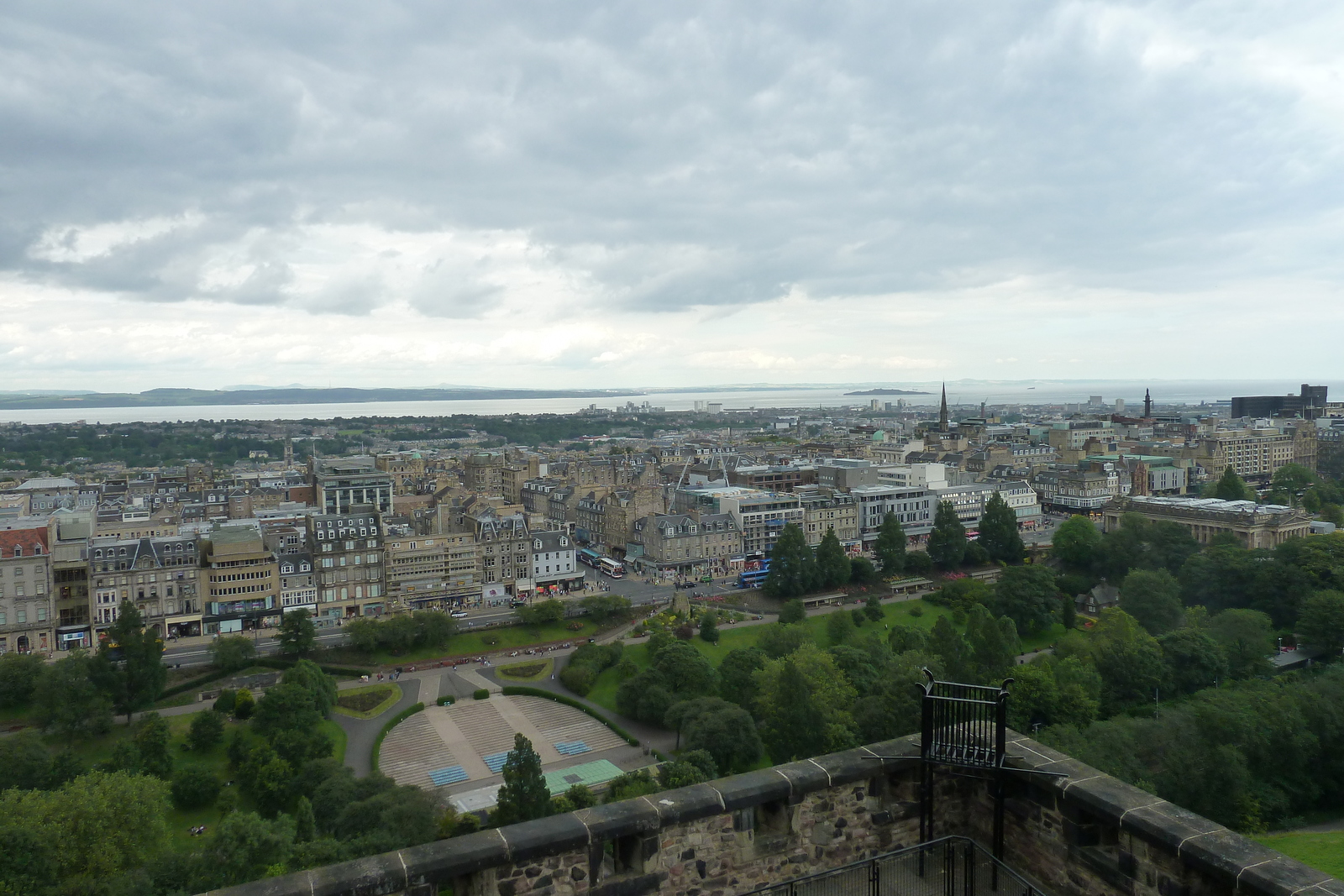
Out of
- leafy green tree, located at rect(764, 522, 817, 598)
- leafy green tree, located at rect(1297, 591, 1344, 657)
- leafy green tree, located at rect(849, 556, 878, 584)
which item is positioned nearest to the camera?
leafy green tree, located at rect(1297, 591, 1344, 657)

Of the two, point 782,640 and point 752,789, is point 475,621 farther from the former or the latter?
point 752,789

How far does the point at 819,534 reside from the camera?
6006 centimetres

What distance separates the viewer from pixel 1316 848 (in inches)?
618

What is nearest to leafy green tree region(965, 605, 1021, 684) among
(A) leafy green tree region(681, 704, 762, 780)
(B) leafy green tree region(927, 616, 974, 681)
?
(B) leafy green tree region(927, 616, 974, 681)

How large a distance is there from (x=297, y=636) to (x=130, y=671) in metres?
6.90

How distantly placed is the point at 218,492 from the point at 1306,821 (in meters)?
69.2

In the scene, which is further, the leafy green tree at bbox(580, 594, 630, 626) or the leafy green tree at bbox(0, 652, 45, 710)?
the leafy green tree at bbox(580, 594, 630, 626)

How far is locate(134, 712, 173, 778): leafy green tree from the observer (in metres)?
26.2

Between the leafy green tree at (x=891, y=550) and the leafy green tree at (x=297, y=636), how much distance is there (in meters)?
31.8

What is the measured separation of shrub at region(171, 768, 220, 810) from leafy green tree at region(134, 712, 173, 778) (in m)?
1.01

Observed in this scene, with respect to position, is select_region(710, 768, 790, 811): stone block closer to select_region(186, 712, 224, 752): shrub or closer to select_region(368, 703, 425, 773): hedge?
select_region(368, 703, 425, 773): hedge

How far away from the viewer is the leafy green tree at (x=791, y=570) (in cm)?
4788

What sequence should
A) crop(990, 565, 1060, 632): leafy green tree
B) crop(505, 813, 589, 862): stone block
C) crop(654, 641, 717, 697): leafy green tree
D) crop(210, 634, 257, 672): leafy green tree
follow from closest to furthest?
crop(505, 813, 589, 862): stone block, crop(654, 641, 717, 697): leafy green tree, crop(210, 634, 257, 672): leafy green tree, crop(990, 565, 1060, 632): leafy green tree

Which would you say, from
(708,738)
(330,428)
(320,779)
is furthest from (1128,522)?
(330,428)
